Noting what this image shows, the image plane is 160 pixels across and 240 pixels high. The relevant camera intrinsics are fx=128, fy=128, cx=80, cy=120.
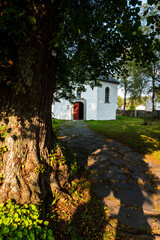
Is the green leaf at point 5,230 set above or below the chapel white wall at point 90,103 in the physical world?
below

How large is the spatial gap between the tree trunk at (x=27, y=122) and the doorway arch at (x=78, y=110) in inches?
623

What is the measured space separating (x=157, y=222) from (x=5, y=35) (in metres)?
3.53

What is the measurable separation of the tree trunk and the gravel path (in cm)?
121

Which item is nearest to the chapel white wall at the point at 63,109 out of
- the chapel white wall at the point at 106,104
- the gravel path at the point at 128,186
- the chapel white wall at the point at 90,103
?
the chapel white wall at the point at 90,103

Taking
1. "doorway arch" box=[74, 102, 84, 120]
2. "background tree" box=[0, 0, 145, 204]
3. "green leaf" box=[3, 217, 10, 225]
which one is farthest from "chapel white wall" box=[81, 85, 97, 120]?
"green leaf" box=[3, 217, 10, 225]

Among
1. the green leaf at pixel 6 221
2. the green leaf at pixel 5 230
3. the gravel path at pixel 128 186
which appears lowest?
the gravel path at pixel 128 186

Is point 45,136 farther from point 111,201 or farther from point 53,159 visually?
point 111,201

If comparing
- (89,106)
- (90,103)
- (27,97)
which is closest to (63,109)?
(89,106)

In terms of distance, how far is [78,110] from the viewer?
18047mm

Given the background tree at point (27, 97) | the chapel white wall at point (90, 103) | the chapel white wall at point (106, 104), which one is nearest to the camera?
the background tree at point (27, 97)

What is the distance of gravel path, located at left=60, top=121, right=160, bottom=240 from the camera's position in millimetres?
1941

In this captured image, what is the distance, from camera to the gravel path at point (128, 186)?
6.37ft

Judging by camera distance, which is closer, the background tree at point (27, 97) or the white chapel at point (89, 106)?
the background tree at point (27, 97)

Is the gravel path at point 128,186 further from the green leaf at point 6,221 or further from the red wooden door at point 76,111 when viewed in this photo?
the red wooden door at point 76,111
